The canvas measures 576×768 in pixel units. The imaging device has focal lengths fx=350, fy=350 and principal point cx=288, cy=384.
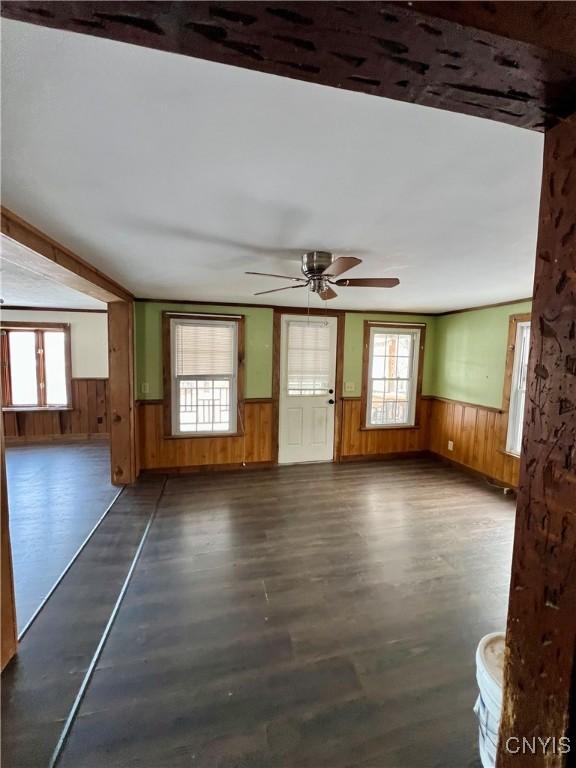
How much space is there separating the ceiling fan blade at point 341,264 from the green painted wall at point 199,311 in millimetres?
2469

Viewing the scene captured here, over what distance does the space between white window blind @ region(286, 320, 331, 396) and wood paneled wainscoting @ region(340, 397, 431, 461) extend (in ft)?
1.86

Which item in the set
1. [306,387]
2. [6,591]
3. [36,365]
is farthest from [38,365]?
[6,591]

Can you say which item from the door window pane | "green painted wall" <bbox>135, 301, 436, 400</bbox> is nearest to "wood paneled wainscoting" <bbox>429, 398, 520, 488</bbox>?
"green painted wall" <bbox>135, 301, 436, 400</bbox>

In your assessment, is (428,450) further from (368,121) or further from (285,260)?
(368,121)

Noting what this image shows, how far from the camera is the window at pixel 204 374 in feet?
14.7

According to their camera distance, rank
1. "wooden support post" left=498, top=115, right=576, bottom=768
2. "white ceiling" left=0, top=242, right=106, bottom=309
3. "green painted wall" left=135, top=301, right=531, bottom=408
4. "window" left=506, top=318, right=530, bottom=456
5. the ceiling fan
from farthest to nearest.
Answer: "green painted wall" left=135, top=301, right=531, bottom=408 → "window" left=506, top=318, right=530, bottom=456 → "white ceiling" left=0, top=242, right=106, bottom=309 → the ceiling fan → "wooden support post" left=498, top=115, right=576, bottom=768

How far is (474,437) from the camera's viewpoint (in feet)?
15.2

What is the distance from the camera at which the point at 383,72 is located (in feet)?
1.69

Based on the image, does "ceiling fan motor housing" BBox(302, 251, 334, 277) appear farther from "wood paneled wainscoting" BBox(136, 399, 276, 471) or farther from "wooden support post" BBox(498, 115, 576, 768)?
"wood paneled wainscoting" BBox(136, 399, 276, 471)

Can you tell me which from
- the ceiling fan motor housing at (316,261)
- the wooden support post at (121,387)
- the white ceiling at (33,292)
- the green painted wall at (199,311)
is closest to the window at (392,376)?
the green painted wall at (199,311)

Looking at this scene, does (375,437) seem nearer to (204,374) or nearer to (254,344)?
(254,344)

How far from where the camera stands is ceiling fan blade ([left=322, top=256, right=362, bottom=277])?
1.96 meters

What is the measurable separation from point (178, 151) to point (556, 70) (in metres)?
1.08

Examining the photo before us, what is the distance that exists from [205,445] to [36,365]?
12.1 feet
